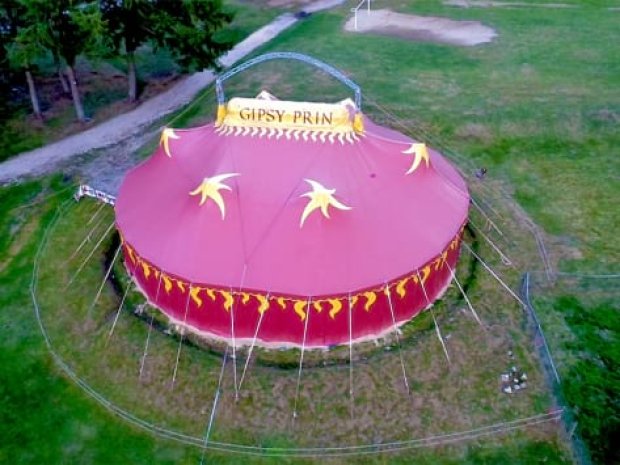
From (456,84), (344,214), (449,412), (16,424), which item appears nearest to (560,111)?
(456,84)

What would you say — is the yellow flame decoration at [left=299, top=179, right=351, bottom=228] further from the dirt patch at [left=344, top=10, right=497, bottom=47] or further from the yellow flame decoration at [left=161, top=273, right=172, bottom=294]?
the dirt patch at [left=344, top=10, right=497, bottom=47]

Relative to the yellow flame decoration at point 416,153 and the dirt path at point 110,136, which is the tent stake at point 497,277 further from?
the dirt path at point 110,136

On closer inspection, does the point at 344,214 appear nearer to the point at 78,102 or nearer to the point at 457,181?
the point at 457,181

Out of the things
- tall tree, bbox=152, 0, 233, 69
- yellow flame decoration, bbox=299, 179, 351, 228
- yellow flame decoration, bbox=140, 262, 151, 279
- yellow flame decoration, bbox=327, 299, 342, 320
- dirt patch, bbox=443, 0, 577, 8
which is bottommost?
yellow flame decoration, bbox=327, 299, 342, 320

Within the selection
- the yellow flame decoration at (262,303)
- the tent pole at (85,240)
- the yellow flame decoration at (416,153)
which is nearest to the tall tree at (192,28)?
the tent pole at (85,240)

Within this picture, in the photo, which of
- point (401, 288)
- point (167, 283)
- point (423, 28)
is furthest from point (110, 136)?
point (423, 28)

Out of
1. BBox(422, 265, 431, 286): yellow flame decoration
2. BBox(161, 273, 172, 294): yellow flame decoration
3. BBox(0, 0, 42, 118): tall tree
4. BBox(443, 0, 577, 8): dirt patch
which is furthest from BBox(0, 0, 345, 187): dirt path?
BBox(443, 0, 577, 8): dirt patch

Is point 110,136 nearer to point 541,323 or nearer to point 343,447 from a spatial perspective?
point 343,447
